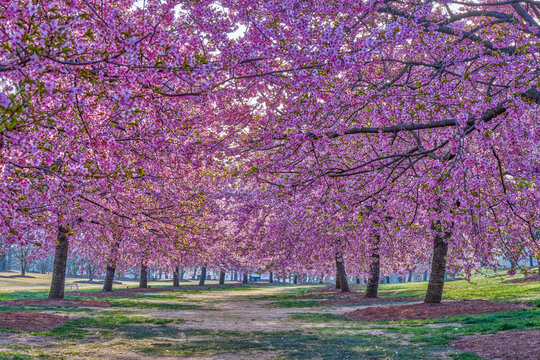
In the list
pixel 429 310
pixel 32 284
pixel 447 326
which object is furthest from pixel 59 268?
pixel 32 284

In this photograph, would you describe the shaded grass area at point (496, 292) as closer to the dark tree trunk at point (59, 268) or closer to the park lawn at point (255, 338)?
the park lawn at point (255, 338)

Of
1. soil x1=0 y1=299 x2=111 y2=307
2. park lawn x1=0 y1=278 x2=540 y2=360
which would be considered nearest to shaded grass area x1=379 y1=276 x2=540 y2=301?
park lawn x1=0 y1=278 x2=540 y2=360

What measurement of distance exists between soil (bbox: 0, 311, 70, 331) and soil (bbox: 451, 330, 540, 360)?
36.8 ft

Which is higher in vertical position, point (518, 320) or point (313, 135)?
point (313, 135)

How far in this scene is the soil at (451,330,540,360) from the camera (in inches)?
335

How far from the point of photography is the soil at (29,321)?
12.8 metres

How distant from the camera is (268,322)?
18.1 metres

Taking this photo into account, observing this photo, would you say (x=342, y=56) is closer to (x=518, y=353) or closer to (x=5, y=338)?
(x=518, y=353)

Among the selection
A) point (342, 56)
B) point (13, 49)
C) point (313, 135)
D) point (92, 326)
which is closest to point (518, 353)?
point (313, 135)

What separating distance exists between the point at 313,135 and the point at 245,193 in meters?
11.9

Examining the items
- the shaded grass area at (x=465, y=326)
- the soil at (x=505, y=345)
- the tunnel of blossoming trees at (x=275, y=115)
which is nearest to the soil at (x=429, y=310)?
the shaded grass area at (x=465, y=326)

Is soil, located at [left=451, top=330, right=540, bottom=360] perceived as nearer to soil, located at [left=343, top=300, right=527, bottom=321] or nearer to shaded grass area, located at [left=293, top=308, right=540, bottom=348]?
shaded grass area, located at [left=293, top=308, right=540, bottom=348]

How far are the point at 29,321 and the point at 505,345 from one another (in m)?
12.9

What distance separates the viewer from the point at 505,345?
9414 mm
